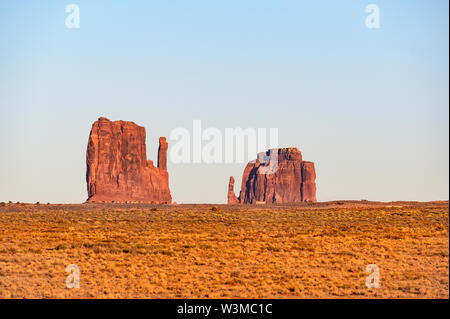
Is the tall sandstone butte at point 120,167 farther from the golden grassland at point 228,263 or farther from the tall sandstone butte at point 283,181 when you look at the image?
the golden grassland at point 228,263

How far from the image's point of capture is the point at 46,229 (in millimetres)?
38219

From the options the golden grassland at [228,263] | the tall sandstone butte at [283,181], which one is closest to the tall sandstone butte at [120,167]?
the tall sandstone butte at [283,181]

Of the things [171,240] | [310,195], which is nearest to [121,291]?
[171,240]

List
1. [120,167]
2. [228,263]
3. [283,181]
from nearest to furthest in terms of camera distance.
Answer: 1. [228,263]
2. [120,167]
3. [283,181]

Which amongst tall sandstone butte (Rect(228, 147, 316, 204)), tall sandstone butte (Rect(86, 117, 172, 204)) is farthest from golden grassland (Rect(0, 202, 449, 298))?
tall sandstone butte (Rect(228, 147, 316, 204))

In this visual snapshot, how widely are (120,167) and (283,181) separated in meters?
65.5

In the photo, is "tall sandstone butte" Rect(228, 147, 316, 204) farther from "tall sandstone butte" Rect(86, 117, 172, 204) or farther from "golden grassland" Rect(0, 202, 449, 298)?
"golden grassland" Rect(0, 202, 449, 298)

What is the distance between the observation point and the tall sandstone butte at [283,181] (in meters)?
184

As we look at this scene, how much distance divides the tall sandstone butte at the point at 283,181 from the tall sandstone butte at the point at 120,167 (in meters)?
45.8

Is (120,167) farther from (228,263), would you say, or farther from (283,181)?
(228,263)

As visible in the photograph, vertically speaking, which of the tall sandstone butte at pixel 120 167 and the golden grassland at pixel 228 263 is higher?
the tall sandstone butte at pixel 120 167

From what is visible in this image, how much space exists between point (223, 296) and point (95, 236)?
18.4 m

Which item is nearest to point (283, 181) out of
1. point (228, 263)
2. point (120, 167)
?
point (120, 167)

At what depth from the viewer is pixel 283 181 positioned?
612 ft
